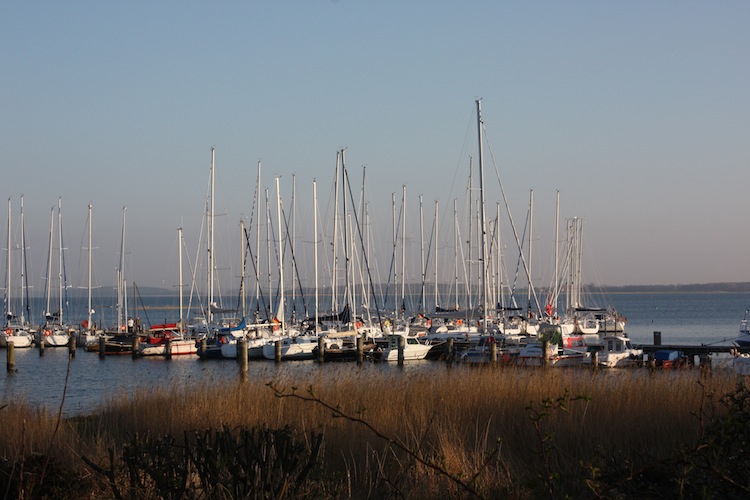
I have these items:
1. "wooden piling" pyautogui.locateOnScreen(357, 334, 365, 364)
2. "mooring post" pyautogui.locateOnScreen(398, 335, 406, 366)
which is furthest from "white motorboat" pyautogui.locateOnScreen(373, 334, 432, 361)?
"wooden piling" pyautogui.locateOnScreen(357, 334, 365, 364)

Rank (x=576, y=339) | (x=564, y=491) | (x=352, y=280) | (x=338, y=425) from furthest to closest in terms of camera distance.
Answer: (x=352, y=280) → (x=576, y=339) → (x=338, y=425) → (x=564, y=491)

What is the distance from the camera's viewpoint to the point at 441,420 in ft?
48.3

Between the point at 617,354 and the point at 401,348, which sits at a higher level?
the point at 617,354

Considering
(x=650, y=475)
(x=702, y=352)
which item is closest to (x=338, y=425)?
(x=650, y=475)

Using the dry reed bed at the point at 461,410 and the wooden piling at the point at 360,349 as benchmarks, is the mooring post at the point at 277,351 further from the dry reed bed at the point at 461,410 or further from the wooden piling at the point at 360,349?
the dry reed bed at the point at 461,410

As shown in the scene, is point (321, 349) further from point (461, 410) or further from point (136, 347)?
point (461, 410)

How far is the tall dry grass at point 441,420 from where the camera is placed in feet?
39.5

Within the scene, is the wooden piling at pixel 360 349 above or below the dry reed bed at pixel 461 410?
below

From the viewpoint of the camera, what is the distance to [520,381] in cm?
1734

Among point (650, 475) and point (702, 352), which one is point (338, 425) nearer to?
point (650, 475)

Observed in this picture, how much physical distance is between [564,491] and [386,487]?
2.08 m

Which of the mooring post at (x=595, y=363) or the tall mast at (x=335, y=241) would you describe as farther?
the tall mast at (x=335, y=241)

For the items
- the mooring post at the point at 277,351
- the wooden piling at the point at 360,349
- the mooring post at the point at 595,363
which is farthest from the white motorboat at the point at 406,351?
the mooring post at the point at 595,363

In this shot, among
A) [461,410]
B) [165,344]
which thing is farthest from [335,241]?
[461,410]
